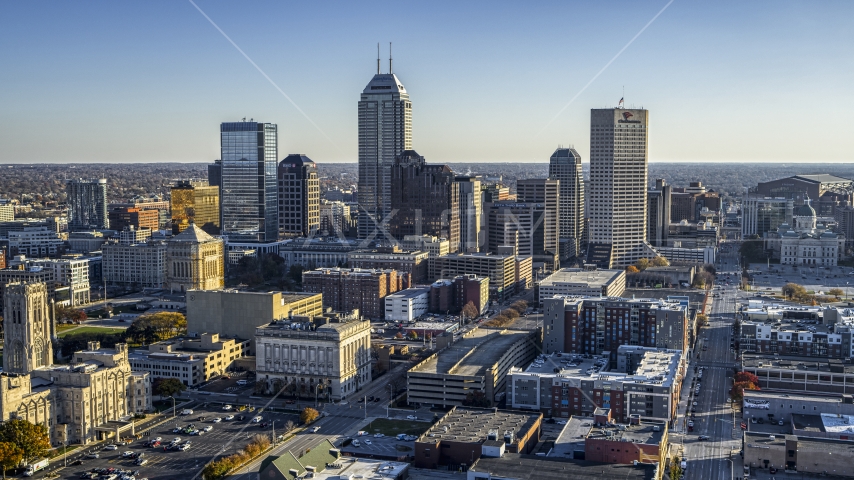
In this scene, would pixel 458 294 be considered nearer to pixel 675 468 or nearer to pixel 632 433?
pixel 632 433

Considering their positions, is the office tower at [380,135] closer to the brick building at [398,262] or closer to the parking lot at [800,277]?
the brick building at [398,262]

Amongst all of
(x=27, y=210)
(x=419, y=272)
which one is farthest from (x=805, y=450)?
(x=27, y=210)

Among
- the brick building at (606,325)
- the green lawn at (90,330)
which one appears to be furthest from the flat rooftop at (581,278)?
the green lawn at (90,330)

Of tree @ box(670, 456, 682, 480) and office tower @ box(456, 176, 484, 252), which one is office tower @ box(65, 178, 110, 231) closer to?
office tower @ box(456, 176, 484, 252)

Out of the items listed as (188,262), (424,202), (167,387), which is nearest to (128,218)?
(188,262)

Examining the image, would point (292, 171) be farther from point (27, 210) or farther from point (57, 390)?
point (57, 390)

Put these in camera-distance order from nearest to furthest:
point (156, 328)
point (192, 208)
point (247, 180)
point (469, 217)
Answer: point (156, 328), point (469, 217), point (247, 180), point (192, 208)
